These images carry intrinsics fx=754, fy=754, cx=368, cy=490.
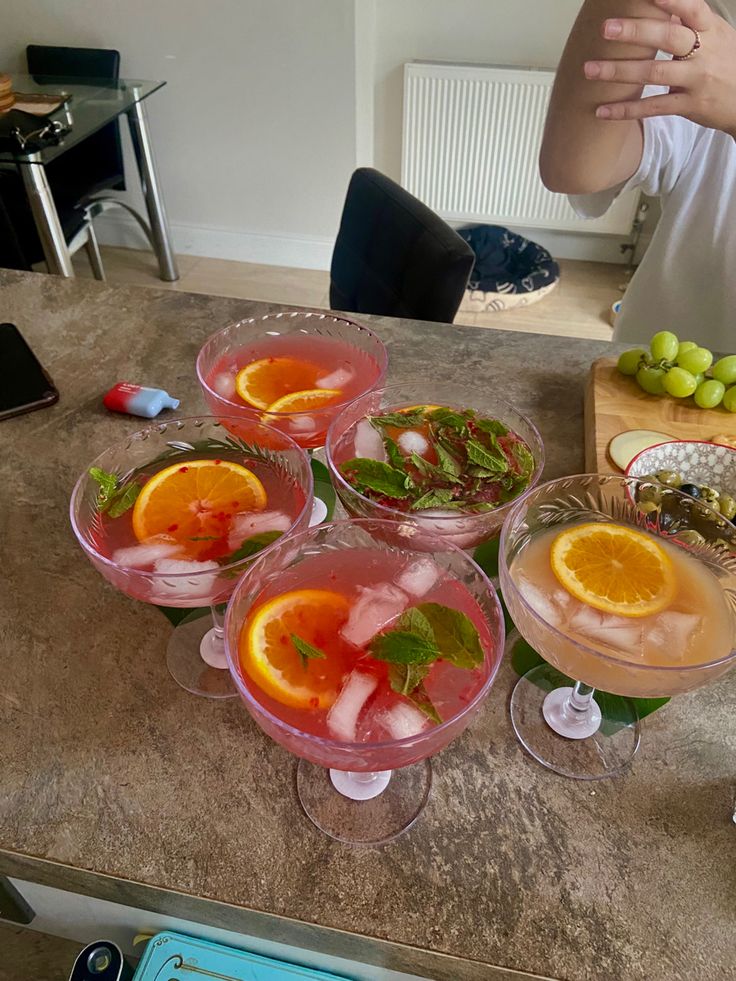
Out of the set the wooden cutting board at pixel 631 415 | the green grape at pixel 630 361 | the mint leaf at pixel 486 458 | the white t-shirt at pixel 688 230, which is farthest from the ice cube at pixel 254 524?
the white t-shirt at pixel 688 230

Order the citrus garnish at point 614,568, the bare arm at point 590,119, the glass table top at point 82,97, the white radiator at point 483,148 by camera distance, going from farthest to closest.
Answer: the white radiator at point 483,148, the glass table top at point 82,97, the bare arm at point 590,119, the citrus garnish at point 614,568

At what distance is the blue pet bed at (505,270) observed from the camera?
3.19m

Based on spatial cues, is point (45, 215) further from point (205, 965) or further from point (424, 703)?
point (424, 703)

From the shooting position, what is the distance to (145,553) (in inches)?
29.2

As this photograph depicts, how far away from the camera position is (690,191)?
1.48m

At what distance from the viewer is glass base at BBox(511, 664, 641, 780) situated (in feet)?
2.43

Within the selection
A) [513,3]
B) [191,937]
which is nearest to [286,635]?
[191,937]

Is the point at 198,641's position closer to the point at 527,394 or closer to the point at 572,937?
the point at 572,937

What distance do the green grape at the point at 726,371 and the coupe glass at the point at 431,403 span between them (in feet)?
1.27

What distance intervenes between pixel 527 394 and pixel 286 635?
0.66 metres

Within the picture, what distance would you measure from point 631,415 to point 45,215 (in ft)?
6.97

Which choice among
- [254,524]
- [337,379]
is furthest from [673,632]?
[337,379]

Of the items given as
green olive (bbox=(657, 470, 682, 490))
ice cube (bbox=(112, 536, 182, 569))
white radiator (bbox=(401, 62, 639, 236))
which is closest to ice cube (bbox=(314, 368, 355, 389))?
ice cube (bbox=(112, 536, 182, 569))

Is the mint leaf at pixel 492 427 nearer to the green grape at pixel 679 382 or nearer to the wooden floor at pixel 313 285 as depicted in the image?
the green grape at pixel 679 382
